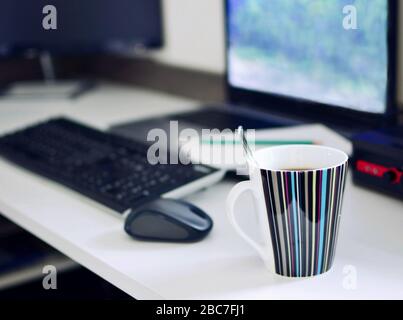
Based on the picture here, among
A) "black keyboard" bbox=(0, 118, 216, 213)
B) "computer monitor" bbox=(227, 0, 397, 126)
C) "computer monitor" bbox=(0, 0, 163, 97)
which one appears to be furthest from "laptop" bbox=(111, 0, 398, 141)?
"computer monitor" bbox=(0, 0, 163, 97)

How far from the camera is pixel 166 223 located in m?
0.80

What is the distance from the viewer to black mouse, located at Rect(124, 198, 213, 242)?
31.2 inches

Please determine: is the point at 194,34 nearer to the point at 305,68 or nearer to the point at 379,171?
the point at 305,68

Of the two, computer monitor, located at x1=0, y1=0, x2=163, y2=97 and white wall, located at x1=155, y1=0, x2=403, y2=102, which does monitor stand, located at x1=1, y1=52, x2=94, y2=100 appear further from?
white wall, located at x1=155, y1=0, x2=403, y2=102

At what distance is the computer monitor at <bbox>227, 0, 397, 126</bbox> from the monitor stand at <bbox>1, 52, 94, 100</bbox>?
48 cm

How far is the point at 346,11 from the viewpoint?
3.26 ft

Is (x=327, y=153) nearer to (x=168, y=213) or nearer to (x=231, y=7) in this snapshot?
(x=168, y=213)

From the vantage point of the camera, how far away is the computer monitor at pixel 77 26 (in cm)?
151

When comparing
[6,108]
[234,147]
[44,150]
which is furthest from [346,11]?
[6,108]

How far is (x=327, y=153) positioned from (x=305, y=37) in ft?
1.28

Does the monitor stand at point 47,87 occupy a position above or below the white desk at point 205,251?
below

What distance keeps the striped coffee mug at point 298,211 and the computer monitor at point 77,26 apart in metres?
0.85

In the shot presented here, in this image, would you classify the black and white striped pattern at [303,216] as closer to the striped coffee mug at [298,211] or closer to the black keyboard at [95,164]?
the striped coffee mug at [298,211]

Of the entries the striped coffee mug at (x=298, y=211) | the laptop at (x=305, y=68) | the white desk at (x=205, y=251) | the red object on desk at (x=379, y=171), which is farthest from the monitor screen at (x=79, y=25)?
the striped coffee mug at (x=298, y=211)
